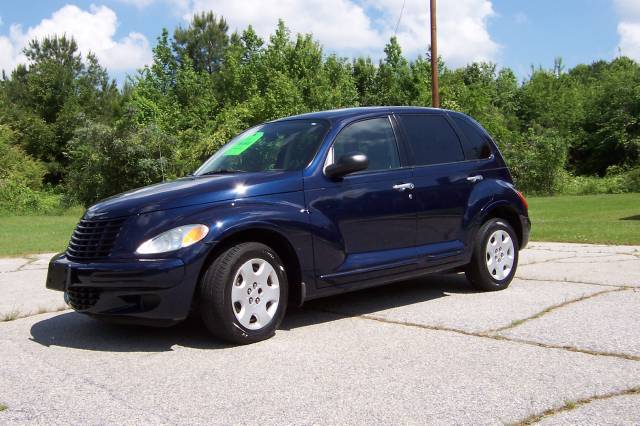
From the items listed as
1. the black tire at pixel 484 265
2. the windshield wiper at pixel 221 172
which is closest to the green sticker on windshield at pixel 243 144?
the windshield wiper at pixel 221 172

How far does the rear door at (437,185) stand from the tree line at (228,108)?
22.7 m

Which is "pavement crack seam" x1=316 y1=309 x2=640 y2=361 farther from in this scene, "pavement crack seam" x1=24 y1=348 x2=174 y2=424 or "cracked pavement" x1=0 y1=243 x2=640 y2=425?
"pavement crack seam" x1=24 y1=348 x2=174 y2=424

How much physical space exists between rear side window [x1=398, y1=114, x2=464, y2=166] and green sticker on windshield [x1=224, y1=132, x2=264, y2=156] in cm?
138

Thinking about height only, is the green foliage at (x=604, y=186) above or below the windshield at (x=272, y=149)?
below

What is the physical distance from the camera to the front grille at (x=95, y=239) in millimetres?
4943

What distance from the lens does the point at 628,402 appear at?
3547mm

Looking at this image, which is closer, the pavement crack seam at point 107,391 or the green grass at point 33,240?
the pavement crack seam at point 107,391

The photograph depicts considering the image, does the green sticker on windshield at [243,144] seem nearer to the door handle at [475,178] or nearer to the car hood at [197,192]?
the car hood at [197,192]

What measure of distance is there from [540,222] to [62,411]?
14.6 meters

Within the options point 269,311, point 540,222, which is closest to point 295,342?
point 269,311

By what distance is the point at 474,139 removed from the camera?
711cm

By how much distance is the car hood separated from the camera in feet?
16.3

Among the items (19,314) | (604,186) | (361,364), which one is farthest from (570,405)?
(604,186)

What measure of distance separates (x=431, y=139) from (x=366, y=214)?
52.9 inches
